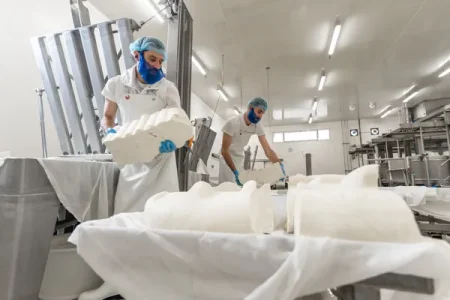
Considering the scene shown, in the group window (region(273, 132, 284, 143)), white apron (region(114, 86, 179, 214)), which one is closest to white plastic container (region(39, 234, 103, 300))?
white apron (region(114, 86, 179, 214))

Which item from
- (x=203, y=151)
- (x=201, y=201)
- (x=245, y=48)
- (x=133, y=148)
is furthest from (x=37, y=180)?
(x=245, y=48)

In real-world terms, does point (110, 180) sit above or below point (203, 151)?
below

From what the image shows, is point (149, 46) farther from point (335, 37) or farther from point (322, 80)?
point (322, 80)

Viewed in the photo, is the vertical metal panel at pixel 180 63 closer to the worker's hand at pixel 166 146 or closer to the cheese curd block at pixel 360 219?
the worker's hand at pixel 166 146

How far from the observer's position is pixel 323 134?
9898 millimetres

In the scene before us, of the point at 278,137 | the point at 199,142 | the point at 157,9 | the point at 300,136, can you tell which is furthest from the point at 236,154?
the point at 300,136

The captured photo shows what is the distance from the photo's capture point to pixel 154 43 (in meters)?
1.54

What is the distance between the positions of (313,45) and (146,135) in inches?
166

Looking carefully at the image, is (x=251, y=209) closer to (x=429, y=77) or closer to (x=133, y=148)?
(x=133, y=148)

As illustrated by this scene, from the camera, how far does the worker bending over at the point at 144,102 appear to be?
141 cm

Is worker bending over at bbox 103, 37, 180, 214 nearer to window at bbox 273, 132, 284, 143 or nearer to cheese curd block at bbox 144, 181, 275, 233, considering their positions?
cheese curd block at bbox 144, 181, 275, 233

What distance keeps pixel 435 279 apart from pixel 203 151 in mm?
2894

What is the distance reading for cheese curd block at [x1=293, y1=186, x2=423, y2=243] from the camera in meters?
0.43

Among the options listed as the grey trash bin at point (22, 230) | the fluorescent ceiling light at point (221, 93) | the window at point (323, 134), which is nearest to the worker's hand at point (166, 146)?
the grey trash bin at point (22, 230)
